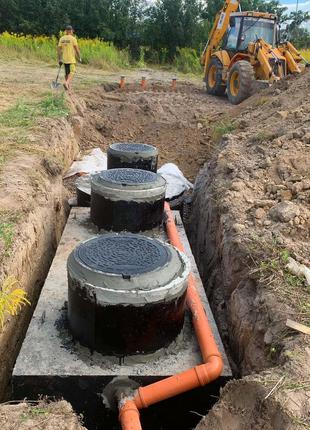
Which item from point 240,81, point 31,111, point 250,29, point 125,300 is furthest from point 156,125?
point 125,300

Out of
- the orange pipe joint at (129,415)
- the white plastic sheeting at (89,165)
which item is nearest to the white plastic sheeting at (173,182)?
the white plastic sheeting at (89,165)

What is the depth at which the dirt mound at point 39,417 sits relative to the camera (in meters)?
2.59

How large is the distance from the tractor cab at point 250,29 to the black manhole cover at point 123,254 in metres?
11.6

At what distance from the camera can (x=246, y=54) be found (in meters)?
14.1

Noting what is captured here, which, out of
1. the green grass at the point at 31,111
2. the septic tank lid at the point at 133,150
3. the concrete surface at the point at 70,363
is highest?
the green grass at the point at 31,111

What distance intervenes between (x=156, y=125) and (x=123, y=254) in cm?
774

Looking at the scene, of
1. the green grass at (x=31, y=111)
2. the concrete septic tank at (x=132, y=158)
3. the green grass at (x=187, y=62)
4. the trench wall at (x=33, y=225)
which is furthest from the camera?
the green grass at (x=187, y=62)

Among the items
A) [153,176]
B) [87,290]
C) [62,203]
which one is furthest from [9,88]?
[87,290]

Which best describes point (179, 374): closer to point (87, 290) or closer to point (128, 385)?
point (128, 385)

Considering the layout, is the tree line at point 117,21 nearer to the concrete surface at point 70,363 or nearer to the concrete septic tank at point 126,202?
the concrete septic tank at point 126,202

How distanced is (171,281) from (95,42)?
2330 centimetres

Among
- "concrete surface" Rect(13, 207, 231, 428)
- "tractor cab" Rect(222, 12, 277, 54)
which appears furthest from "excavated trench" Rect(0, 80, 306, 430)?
"tractor cab" Rect(222, 12, 277, 54)

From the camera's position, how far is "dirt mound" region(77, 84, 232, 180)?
10227 mm

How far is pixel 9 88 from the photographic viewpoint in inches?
503
